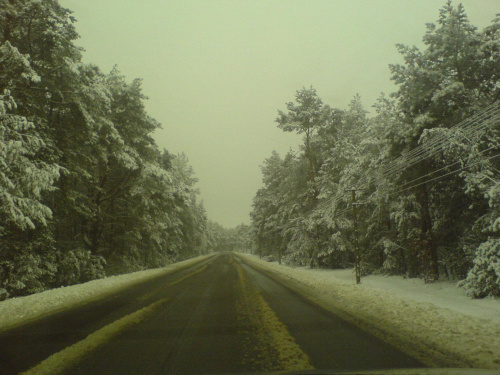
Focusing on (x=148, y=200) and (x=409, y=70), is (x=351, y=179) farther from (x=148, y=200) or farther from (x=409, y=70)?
(x=148, y=200)

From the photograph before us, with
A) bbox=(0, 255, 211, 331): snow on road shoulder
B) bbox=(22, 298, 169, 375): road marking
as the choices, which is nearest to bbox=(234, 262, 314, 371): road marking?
bbox=(22, 298, 169, 375): road marking

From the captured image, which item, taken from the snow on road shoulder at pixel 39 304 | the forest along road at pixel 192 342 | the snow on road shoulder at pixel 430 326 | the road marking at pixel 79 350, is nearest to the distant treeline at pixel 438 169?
the snow on road shoulder at pixel 430 326

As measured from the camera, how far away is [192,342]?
5.41m

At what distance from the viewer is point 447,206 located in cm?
1475

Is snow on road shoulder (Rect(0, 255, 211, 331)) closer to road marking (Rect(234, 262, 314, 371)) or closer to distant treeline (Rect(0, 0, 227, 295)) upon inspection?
distant treeline (Rect(0, 0, 227, 295))

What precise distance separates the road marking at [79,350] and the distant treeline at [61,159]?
556cm

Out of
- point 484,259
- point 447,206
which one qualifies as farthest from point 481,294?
point 447,206

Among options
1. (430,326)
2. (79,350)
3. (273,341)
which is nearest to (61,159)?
(79,350)

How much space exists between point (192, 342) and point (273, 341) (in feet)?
4.52

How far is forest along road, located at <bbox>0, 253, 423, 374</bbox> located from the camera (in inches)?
167

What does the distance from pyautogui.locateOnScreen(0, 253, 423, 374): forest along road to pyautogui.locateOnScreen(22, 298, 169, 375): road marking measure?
1 cm

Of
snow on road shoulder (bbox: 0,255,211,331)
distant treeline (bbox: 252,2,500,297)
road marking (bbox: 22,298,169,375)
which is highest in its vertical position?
distant treeline (bbox: 252,2,500,297)

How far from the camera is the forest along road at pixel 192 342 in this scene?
4.25m

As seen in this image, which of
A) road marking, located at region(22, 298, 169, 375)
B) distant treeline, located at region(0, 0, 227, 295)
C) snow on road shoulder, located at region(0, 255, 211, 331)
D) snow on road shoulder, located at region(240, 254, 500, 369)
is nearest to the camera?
road marking, located at region(22, 298, 169, 375)
